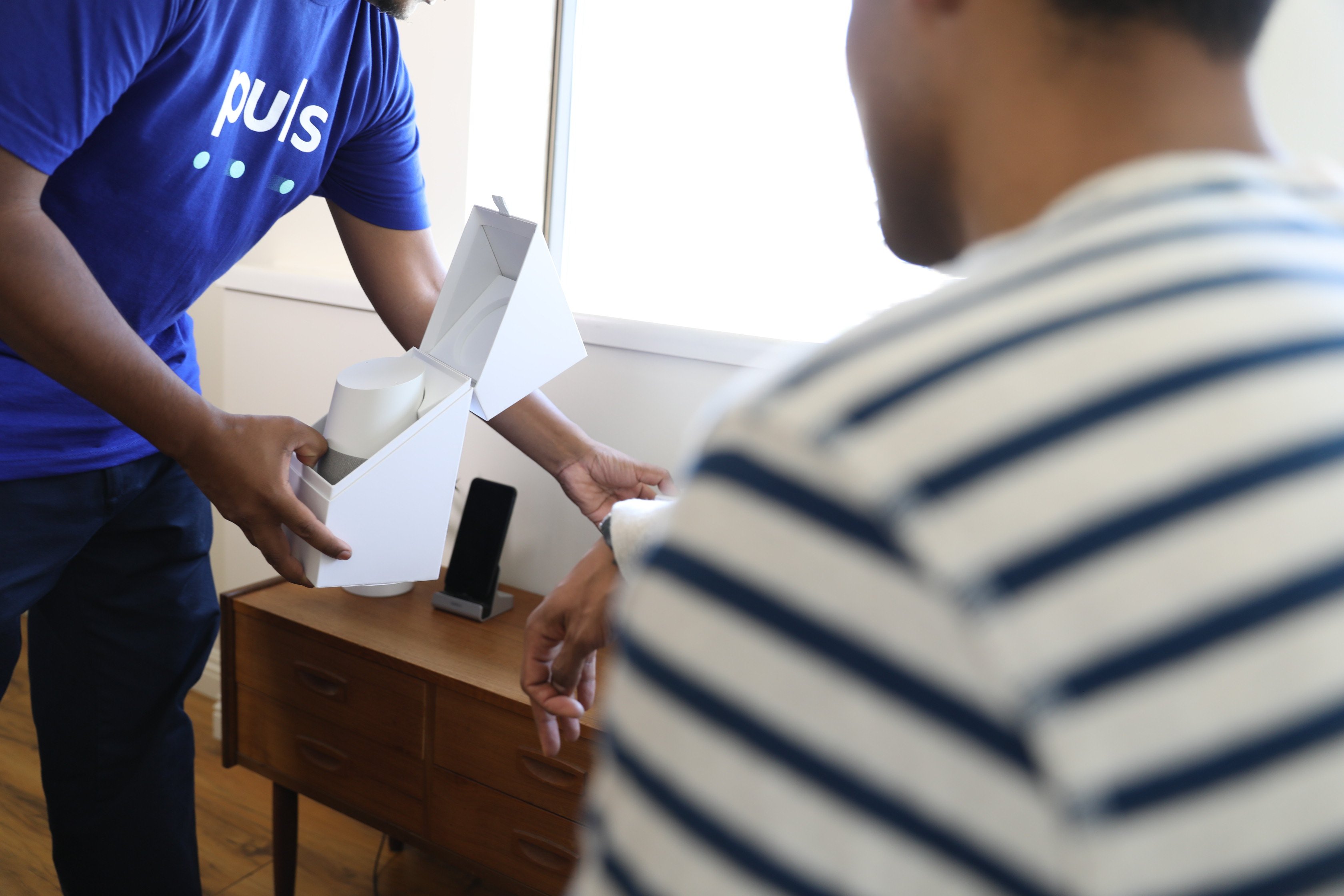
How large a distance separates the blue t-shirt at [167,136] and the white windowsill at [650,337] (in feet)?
1.45

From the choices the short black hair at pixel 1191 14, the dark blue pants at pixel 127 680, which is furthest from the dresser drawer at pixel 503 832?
the short black hair at pixel 1191 14

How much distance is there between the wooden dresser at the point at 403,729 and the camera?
128 cm

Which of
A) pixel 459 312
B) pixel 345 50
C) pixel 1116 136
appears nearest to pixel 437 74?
pixel 345 50

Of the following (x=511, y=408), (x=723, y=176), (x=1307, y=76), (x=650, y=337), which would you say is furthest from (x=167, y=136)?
(x=1307, y=76)

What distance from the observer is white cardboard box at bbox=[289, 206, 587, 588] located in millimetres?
991

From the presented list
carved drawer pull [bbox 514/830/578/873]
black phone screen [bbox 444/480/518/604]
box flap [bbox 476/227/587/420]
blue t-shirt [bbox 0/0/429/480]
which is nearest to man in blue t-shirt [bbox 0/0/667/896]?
blue t-shirt [bbox 0/0/429/480]

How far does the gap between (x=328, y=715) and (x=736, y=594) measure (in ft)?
4.47

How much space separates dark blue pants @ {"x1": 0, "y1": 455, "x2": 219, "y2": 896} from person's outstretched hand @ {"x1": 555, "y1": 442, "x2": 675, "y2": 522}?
53 cm

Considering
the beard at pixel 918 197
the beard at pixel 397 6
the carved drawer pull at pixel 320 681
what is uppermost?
the beard at pixel 397 6

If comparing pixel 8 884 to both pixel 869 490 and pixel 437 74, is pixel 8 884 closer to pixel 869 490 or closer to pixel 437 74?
pixel 437 74

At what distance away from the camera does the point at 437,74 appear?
5.56 ft

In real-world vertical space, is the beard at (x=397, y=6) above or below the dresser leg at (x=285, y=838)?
above

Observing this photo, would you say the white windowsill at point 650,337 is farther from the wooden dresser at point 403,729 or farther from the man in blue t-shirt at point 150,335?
the wooden dresser at point 403,729

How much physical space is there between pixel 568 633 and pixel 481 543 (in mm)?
861
